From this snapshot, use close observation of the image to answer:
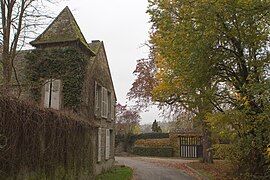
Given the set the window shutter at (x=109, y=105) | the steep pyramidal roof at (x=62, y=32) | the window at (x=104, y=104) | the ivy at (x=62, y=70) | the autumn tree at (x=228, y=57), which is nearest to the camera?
the autumn tree at (x=228, y=57)

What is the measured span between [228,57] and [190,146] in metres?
19.4

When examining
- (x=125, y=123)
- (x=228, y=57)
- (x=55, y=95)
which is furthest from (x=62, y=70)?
(x=125, y=123)


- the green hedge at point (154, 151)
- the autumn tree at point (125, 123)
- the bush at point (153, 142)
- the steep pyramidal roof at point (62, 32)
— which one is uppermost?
the steep pyramidal roof at point (62, 32)

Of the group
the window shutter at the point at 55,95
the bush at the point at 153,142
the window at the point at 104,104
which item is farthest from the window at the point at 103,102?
the bush at the point at 153,142

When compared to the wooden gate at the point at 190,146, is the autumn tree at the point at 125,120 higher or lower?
higher

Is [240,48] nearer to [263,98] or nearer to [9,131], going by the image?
[263,98]

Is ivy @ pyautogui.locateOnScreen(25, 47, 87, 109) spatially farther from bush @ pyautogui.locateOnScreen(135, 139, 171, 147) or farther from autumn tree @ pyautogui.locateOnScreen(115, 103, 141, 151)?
autumn tree @ pyautogui.locateOnScreen(115, 103, 141, 151)

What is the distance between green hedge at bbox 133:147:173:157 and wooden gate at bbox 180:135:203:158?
1.45 metres

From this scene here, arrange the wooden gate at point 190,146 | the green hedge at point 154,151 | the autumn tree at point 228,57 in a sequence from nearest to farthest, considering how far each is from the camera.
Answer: the autumn tree at point 228,57 → the wooden gate at point 190,146 → the green hedge at point 154,151

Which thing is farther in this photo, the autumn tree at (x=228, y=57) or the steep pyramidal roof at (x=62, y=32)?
the steep pyramidal roof at (x=62, y=32)

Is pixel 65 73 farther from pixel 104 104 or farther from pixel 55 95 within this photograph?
pixel 104 104

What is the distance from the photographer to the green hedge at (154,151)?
30.5 meters

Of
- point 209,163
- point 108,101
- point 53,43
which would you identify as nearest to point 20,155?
point 53,43

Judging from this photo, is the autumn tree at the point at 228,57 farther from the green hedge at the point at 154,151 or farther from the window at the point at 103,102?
the green hedge at the point at 154,151
